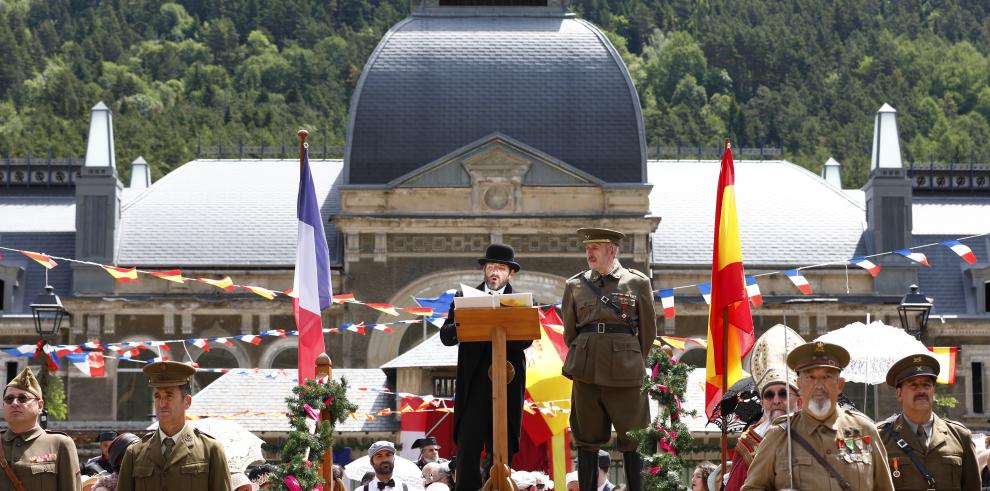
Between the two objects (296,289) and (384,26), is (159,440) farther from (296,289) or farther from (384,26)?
(384,26)

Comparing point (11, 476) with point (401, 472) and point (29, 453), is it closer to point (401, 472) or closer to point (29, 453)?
point (29, 453)

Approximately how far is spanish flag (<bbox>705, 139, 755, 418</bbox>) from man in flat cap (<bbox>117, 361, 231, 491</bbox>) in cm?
697

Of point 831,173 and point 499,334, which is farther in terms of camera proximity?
point 831,173

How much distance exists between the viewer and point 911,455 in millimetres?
14820

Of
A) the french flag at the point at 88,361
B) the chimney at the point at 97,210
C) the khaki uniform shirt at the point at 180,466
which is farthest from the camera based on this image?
the chimney at the point at 97,210

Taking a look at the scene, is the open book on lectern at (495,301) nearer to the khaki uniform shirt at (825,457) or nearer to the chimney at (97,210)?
the khaki uniform shirt at (825,457)

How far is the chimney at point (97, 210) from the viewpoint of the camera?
4728 cm

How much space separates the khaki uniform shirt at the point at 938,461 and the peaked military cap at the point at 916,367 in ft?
1.29

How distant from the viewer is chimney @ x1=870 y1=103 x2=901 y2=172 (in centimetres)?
4956

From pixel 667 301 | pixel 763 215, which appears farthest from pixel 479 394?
pixel 763 215

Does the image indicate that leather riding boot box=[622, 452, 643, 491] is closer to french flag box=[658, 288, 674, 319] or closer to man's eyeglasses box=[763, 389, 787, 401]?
man's eyeglasses box=[763, 389, 787, 401]

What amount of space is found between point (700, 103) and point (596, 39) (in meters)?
72.0

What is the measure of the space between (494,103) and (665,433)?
30409 mm

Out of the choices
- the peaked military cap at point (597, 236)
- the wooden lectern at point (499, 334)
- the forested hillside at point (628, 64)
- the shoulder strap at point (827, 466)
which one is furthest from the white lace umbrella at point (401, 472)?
the forested hillside at point (628, 64)
